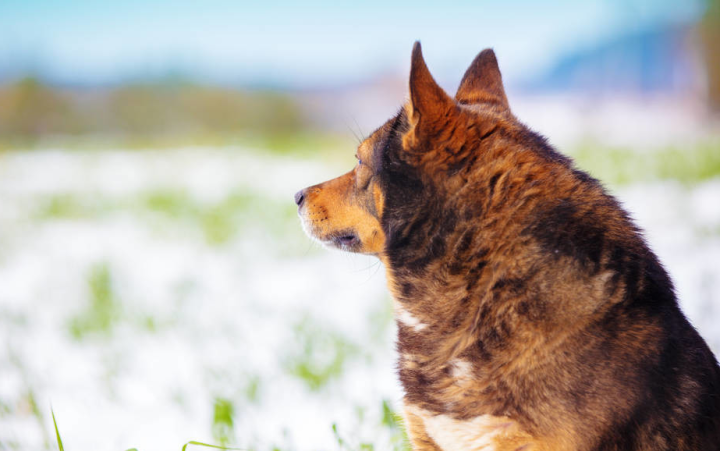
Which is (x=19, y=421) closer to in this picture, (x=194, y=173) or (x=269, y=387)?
(x=269, y=387)

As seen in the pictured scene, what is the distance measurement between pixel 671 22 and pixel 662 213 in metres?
12.2

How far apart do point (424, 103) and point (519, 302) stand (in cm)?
66

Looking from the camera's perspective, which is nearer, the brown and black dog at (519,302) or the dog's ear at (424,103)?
the brown and black dog at (519,302)

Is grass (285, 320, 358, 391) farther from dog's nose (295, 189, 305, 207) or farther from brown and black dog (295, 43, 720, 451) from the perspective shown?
brown and black dog (295, 43, 720, 451)

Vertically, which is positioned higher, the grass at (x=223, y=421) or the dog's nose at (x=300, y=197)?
the dog's nose at (x=300, y=197)

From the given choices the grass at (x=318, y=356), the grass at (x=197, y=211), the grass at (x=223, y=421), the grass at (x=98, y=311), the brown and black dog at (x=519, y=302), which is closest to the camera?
the brown and black dog at (x=519, y=302)

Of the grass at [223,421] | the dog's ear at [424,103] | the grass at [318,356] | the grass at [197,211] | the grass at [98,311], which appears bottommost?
the grass at [223,421]

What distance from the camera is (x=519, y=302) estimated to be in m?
1.78

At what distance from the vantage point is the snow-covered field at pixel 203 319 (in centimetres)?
303

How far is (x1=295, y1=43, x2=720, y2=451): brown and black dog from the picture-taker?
1656mm

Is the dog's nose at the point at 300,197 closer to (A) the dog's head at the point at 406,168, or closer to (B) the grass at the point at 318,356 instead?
(A) the dog's head at the point at 406,168

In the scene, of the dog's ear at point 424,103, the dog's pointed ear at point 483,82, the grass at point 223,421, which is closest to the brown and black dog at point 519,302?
the dog's ear at point 424,103

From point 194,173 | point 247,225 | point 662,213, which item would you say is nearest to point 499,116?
point 662,213

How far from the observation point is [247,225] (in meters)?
7.50
